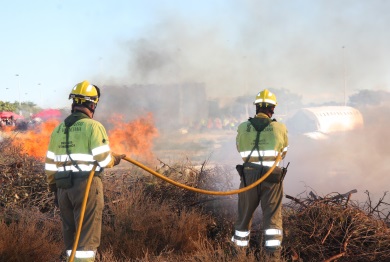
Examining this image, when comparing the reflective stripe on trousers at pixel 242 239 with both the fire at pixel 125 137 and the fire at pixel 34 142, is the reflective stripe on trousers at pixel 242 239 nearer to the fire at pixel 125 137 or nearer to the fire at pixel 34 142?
the fire at pixel 34 142

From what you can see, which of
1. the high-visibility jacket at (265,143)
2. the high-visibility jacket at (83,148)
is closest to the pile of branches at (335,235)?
the high-visibility jacket at (265,143)

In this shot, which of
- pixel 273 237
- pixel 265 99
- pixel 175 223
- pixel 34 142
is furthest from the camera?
pixel 34 142

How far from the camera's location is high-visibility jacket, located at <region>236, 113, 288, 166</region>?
18.5 ft

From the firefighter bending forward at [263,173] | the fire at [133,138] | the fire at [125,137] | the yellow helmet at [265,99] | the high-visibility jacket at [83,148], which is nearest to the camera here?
the high-visibility jacket at [83,148]

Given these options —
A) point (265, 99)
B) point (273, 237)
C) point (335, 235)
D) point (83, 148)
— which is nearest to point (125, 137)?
point (265, 99)

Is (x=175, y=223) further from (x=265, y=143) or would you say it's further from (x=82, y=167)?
(x=82, y=167)

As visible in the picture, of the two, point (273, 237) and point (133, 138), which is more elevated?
point (133, 138)

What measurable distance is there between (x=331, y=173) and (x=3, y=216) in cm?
911

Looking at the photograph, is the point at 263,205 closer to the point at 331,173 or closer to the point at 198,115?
the point at 331,173

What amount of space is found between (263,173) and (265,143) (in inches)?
13.8

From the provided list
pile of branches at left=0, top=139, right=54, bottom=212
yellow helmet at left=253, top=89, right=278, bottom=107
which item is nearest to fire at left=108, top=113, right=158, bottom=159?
pile of branches at left=0, top=139, right=54, bottom=212

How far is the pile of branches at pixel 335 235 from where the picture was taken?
17.6 feet

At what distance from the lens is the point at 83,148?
15.4 feet

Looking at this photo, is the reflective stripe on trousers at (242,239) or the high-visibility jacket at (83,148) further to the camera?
the reflective stripe on trousers at (242,239)
